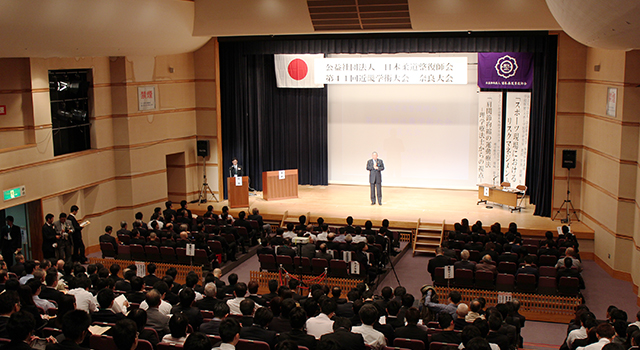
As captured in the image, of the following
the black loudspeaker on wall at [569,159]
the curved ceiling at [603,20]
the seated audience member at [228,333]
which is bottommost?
the seated audience member at [228,333]

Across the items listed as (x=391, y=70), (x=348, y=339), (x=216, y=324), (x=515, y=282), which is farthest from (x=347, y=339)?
(x=391, y=70)

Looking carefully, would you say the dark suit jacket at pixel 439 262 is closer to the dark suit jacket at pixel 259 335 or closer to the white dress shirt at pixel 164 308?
the white dress shirt at pixel 164 308

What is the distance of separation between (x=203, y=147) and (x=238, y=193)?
170 centimetres

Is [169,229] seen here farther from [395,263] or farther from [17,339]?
[17,339]

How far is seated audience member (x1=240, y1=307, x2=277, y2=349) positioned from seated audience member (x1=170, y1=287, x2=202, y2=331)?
90 centimetres

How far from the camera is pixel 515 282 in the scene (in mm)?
9938

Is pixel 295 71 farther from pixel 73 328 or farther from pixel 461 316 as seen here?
pixel 73 328

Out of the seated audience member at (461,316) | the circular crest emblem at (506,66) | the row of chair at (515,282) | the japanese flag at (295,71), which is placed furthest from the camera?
the japanese flag at (295,71)

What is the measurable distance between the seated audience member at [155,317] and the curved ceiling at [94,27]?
554cm

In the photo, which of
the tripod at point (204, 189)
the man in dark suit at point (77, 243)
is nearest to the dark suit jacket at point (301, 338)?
the man in dark suit at point (77, 243)

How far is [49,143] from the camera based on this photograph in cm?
1258

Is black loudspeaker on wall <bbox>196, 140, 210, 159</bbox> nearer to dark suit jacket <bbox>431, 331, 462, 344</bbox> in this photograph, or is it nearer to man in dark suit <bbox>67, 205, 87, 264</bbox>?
man in dark suit <bbox>67, 205, 87, 264</bbox>

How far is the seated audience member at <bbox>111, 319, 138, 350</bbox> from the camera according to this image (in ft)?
15.8

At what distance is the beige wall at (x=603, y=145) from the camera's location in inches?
454
